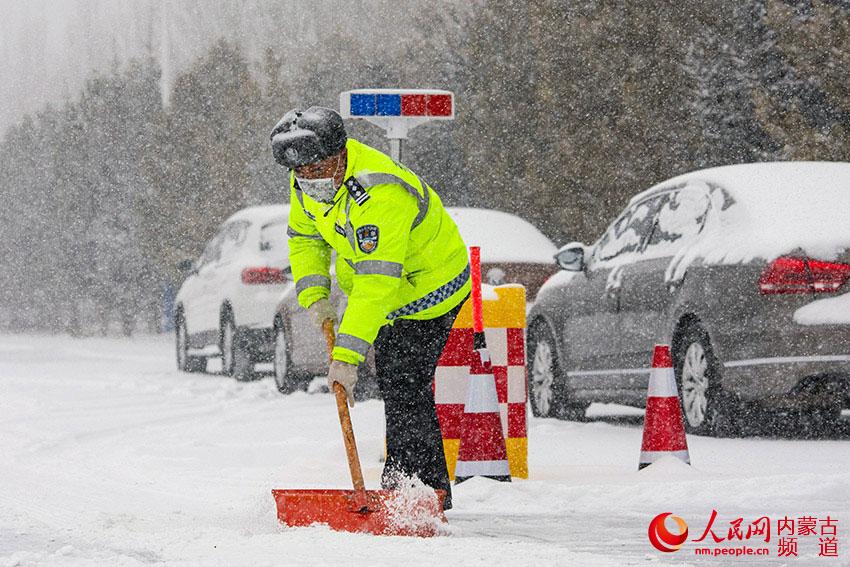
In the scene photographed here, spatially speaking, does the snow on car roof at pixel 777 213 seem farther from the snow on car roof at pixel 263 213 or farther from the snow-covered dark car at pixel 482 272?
the snow on car roof at pixel 263 213

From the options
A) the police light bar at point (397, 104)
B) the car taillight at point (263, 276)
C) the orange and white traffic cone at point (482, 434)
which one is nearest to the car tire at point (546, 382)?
the police light bar at point (397, 104)

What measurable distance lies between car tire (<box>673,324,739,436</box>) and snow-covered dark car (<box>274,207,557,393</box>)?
296cm

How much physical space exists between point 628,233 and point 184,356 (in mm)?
10039

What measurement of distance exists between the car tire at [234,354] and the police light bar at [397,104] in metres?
7.78

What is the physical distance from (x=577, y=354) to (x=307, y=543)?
6.22 meters

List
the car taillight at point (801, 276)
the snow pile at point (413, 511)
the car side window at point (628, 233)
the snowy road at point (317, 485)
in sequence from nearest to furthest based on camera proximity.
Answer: the snowy road at point (317, 485)
the snow pile at point (413, 511)
the car taillight at point (801, 276)
the car side window at point (628, 233)

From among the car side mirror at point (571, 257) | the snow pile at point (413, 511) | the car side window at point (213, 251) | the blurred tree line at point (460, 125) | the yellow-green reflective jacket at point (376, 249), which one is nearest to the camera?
the yellow-green reflective jacket at point (376, 249)

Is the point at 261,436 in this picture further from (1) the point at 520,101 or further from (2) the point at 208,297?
(1) the point at 520,101

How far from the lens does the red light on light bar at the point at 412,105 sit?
9.80 m

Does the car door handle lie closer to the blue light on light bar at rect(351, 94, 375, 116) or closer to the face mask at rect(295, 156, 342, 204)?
the blue light on light bar at rect(351, 94, 375, 116)

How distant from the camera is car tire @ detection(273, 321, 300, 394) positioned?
1517 cm

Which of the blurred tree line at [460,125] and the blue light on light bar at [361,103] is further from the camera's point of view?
the blurred tree line at [460,125]

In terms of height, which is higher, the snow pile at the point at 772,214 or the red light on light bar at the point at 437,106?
the red light on light bar at the point at 437,106

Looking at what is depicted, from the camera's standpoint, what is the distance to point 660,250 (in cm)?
1090
